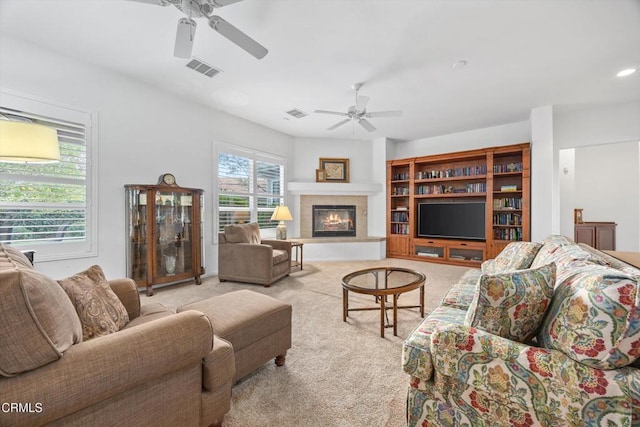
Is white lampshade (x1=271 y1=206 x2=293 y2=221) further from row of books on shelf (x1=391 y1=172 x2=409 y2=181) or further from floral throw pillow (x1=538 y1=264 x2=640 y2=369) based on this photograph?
floral throw pillow (x1=538 y1=264 x2=640 y2=369)

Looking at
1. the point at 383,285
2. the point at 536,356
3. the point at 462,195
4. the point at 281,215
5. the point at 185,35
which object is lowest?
the point at 383,285

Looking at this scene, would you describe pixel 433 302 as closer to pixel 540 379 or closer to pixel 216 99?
pixel 540 379

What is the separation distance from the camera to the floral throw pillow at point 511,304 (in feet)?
3.88

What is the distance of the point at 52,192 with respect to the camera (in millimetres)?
3008

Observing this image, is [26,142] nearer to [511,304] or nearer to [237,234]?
[237,234]

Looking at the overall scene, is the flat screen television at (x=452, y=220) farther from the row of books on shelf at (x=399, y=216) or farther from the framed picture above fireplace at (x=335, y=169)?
the framed picture above fireplace at (x=335, y=169)

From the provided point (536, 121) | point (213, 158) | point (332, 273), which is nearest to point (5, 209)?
point (213, 158)

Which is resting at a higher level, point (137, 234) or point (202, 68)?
point (202, 68)

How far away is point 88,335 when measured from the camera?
3.93 feet

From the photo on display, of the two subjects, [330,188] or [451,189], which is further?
[330,188]

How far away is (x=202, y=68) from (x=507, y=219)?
5.52 metres

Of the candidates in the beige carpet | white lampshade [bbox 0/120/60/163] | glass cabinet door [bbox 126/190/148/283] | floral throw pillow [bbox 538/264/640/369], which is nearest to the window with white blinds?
glass cabinet door [bbox 126/190/148/283]

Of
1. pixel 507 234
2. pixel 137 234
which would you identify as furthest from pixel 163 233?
pixel 507 234

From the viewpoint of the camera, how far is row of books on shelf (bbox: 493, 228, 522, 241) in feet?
16.4
